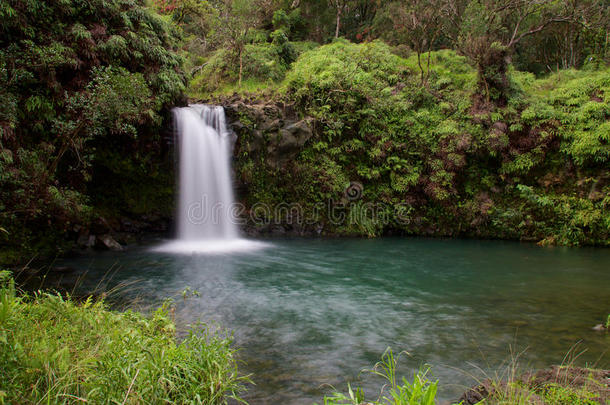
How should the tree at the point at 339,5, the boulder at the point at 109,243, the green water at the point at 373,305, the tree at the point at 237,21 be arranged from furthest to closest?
1. the tree at the point at 339,5
2. the tree at the point at 237,21
3. the boulder at the point at 109,243
4. the green water at the point at 373,305

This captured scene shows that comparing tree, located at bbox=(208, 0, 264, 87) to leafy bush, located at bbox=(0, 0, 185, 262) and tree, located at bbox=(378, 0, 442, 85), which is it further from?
leafy bush, located at bbox=(0, 0, 185, 262)

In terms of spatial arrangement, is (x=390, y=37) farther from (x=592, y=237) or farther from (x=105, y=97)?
(x=105, y=97)

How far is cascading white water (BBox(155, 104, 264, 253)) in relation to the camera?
46.3 ft

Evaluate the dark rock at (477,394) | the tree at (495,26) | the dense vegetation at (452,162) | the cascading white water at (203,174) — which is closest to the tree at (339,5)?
the tree at (495,26)

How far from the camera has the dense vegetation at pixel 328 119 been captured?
9.12 metres

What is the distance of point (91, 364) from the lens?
3.01 meters

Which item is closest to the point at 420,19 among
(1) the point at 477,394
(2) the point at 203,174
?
(2) the point at 203,174

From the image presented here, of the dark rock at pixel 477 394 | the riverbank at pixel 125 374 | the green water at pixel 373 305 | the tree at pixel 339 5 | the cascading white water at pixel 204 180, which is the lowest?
the green water at pixel 373 305

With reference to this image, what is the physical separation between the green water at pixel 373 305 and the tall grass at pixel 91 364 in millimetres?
803

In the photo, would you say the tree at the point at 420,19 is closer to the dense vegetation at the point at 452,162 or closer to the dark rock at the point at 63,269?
the dense vegetation at the point at 452,162

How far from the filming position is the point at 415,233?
16891 millimetres

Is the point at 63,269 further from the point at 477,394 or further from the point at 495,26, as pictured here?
the point at 495,26

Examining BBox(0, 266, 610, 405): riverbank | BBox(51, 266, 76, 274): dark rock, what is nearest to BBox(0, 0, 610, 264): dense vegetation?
BBox(51, 266, 76, 274): dark rock

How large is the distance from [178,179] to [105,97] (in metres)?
6.07
